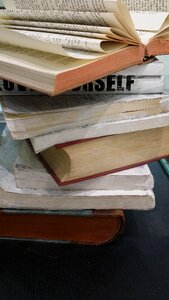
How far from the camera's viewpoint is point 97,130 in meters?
0.44

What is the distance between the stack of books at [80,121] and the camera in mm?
375

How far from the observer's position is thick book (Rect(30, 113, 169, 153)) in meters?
0.43

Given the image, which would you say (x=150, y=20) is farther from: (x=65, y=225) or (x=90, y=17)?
(x=65, y=225)

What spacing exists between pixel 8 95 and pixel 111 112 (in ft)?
0.44

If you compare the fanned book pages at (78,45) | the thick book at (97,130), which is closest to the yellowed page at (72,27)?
the fanned book pages at (78,45)

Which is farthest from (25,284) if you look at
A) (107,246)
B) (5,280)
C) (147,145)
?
(147,145)

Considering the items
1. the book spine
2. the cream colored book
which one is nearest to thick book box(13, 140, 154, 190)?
the book spine

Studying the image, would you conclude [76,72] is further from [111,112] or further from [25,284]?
[25,284]

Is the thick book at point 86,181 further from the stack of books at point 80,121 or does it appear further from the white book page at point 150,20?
the white book page at point 150,20

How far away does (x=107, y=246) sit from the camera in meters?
0.53

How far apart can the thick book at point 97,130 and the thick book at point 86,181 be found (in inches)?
2.3

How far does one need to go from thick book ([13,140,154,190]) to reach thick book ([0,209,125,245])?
4 cm

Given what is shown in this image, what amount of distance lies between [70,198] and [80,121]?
109 millimetres

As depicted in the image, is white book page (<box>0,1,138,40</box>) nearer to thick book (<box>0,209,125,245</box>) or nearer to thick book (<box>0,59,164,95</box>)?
thick book (<box>0,59,164,95</box>)
